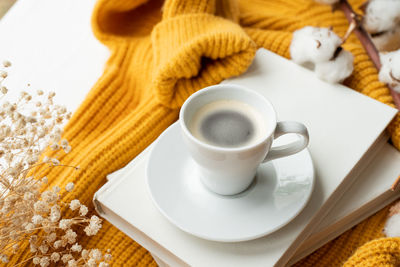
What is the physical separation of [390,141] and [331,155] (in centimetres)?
14

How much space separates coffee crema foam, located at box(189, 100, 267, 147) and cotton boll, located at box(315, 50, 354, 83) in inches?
9.0

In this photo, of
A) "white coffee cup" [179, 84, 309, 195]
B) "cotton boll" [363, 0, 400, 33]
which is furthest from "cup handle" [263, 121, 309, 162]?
"cotton boll" [363, 0, 400, 33]

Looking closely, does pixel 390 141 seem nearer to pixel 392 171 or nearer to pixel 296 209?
pixel 392 171

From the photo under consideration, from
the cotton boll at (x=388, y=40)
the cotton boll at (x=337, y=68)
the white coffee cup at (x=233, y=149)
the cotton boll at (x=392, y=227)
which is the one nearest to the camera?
the white coffee cup at (x=233, y=149)

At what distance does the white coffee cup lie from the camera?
0.51 meters

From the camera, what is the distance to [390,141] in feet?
2.40

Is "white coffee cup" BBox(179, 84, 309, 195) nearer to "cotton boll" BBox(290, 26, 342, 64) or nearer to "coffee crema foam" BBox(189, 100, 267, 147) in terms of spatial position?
"coffee crema foam" BBox(189, 100, 267, 147)

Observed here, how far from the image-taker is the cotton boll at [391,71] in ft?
2.34

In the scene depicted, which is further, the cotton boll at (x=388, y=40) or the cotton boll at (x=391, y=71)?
the cotton boll at (x=388, y=40)

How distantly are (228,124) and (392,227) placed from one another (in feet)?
0.99

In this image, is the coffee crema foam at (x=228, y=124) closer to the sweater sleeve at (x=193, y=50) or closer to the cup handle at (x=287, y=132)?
the cup handle at (x=287, y=132)

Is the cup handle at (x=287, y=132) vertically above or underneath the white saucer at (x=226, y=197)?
above

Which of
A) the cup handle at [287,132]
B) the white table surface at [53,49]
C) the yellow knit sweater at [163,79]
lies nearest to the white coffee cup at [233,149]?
the cup handle at [287,132]

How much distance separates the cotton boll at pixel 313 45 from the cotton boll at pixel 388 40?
0.51 feet
